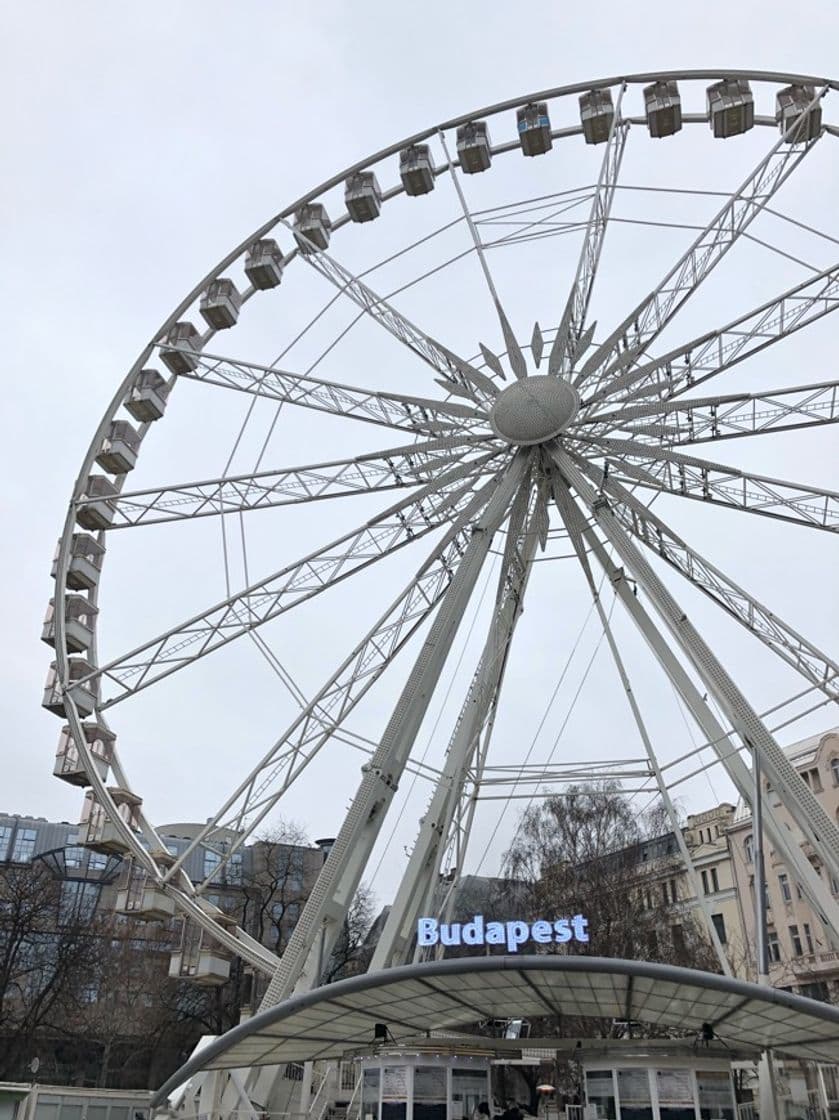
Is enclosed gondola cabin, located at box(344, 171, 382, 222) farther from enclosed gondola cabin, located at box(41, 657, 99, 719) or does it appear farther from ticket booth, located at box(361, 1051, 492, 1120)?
ticket booth, located at box(361, 1051, 492, 1120)

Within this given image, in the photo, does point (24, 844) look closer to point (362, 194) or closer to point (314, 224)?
point (314, 224)

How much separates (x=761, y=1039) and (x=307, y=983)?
7741 millimetres

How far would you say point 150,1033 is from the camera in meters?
48.0

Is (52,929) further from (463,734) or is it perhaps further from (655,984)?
(655,984)

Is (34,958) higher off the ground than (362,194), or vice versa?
(362,194)

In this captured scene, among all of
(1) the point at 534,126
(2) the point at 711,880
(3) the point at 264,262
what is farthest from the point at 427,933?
(2) the point at 711,880

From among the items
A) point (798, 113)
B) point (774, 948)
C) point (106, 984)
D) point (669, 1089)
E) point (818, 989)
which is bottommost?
point (669, 1089)

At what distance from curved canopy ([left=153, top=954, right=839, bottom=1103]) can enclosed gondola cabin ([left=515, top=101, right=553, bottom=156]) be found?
1875 centimetres

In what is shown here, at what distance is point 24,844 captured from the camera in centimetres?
8331

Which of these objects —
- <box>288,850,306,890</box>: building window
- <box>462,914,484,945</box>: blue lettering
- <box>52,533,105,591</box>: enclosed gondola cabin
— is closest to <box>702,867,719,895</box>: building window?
<box>288,850,306,890</box>: building window

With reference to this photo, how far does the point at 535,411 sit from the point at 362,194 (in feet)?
26.4

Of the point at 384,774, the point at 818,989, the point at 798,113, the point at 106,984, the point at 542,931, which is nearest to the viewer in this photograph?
the point at 542,931

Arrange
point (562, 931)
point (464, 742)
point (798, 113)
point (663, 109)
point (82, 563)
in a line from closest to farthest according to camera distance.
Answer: point (562, 931) < point (464, 742) < point (798, 113) < point (663, 109) < point (82, 563)

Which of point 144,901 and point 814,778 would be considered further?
point 814,778
